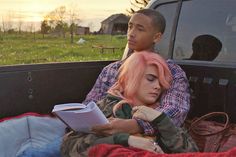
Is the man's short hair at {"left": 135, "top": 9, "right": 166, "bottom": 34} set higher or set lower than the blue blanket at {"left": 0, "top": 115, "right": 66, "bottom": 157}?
higher

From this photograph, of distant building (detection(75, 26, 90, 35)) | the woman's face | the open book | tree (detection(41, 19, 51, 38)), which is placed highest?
the woman's face

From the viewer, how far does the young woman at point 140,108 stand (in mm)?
2732

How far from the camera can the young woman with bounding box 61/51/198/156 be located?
273 centimetres

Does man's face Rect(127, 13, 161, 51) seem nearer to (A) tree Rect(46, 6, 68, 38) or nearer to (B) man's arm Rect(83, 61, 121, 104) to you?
(B) man's arm Rect(83, 61, 121, 104)

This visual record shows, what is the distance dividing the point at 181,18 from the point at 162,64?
849mm

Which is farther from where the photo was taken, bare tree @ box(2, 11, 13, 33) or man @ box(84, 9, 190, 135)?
bare tree @ box(2, 11, 13, 33)

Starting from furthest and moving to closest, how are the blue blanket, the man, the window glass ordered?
the window glass
the blue blanket
the man

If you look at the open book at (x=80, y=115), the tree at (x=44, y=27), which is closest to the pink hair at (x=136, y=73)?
the open book at (x=80, y=115)

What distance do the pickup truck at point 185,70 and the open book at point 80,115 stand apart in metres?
0.65

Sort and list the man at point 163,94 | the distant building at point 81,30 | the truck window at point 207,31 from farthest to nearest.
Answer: the distant building at point 81,30
the truck window at point 207,31
the man at point 163,94

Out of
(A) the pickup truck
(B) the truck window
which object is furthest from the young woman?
(B) the truck window

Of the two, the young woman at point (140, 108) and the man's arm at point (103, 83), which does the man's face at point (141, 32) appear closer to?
the man's arm at point (103, 83)

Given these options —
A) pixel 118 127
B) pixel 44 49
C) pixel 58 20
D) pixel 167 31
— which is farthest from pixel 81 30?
pixel 118 127

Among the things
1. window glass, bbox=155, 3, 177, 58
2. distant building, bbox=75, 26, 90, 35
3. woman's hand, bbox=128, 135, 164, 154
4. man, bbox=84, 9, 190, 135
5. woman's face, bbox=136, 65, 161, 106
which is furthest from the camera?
distant building, bbox=75, 26, 90, 35
